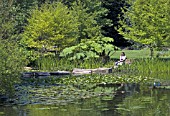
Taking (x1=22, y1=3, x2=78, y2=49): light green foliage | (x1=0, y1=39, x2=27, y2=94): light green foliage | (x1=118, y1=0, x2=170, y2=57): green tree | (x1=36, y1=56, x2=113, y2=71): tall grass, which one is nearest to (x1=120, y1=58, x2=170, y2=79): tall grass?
(x1=36, y1=56, x2=113, y2=71): tall grass

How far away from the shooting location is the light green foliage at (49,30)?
28.2 m

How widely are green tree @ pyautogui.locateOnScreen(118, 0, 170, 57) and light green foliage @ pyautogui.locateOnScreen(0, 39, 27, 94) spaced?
14.8 m

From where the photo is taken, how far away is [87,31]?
1273 inches

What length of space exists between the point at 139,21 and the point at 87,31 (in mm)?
4682

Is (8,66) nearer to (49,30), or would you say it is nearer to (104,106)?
(104,106)

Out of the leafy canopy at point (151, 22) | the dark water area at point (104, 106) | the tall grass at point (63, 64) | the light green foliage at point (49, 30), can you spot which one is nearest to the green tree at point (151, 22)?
the leafy canopy at point (151, 22)

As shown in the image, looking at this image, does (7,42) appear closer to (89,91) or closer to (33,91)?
(33,91)

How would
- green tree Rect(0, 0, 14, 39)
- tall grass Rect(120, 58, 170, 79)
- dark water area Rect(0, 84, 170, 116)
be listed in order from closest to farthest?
dark water area Rect(0, 84, 170, 116) < green tree Rect(0, 0, 14, 39) < tall grass Rect(120, 58, 170, 79)

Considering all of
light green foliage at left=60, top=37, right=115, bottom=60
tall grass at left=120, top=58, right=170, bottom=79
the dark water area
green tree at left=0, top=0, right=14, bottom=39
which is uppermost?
green tree at left=0, top=0, right=14, bottom=39

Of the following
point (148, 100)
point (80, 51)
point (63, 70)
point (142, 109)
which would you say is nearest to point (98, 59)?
point (80, 51)

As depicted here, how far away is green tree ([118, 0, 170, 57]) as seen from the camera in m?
27.7

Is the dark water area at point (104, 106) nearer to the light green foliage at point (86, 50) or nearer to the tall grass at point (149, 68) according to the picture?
the tall grass at point (149, 68)

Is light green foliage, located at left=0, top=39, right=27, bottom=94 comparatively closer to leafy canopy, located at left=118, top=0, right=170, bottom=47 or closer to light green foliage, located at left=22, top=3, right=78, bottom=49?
light green foliage, located at left=22, top=3, right=78, bottom=49

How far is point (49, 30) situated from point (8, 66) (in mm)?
14045
